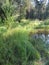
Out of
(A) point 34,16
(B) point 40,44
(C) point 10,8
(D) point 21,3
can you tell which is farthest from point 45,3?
(B) point 40,44

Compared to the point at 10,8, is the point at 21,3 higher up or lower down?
lower down

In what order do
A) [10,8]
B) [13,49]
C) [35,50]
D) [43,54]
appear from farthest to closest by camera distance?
[10,8] < [43,54] < [35,50] < [13,49]

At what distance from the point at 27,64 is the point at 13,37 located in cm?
64

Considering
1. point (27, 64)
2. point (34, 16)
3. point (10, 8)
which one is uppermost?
point (27, 64)

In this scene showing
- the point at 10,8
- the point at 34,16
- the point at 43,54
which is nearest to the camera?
the point at 43,54

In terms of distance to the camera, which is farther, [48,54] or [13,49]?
[48,54]

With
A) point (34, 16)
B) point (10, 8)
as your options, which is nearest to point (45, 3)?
point (34, 16)

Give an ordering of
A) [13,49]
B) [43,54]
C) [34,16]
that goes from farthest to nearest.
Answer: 1. [34,16]
2. [43,54]
3. [13,49]

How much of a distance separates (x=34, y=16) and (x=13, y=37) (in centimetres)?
1385

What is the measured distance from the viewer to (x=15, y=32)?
5.10 meters

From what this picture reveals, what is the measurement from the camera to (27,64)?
4.56 m

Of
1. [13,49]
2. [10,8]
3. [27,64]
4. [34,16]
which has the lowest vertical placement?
[34,16]

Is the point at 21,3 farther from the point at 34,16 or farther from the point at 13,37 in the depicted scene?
the point at 13,37

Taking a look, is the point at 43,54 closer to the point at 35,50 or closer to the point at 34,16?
the point at 35,50
